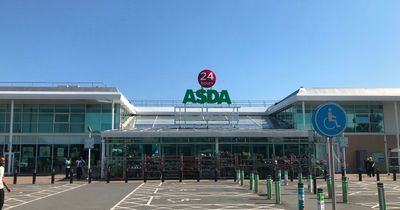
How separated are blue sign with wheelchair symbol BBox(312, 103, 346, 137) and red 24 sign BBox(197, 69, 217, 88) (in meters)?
31.7

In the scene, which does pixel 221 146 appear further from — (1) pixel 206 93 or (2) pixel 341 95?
(2) pixel 341 95

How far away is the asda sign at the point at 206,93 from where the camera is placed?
39.6 meters

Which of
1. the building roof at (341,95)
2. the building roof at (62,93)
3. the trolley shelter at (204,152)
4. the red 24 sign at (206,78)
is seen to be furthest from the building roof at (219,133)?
the red 24 sign at (206,78)

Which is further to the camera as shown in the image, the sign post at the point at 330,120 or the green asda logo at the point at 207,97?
the green asda logo at the point at 207,97

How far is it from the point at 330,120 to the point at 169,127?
33.0 meters

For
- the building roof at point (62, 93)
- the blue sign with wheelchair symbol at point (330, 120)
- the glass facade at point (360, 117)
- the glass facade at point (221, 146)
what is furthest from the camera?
the glass facade at point (360, 117)

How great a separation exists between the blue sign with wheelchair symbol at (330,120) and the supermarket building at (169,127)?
27934mm

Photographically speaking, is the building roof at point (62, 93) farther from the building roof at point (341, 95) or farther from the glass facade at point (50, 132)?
the building roof at point (341, 95)

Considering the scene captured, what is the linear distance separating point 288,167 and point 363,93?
1240 cm

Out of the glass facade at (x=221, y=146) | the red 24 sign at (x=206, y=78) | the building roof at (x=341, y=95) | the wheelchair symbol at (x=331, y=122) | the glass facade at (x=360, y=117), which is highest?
the red 24 sign at (x=206, y=78)

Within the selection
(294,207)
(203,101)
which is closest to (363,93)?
(203,101)

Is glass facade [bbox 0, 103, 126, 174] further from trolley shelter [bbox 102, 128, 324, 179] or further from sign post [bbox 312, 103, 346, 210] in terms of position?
sign post [bbox 312, 103, 346, 210]

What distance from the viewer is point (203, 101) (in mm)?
39688

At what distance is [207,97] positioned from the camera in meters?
39.8
